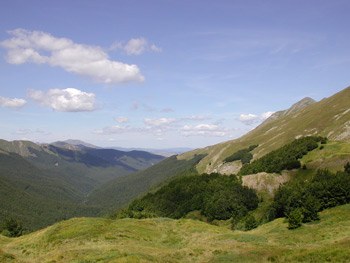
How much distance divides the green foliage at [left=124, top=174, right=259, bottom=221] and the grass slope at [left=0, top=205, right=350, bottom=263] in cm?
4058

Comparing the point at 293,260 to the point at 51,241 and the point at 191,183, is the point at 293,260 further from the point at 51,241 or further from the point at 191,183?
the point at 191,183

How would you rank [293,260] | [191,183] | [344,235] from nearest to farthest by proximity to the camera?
[293,260]
[344,235]
[191,183]

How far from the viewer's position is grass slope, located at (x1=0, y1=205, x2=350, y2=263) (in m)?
38.7

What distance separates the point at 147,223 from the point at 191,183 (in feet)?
306

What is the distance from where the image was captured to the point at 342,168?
3780 inches

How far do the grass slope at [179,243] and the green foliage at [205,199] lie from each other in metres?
40.6

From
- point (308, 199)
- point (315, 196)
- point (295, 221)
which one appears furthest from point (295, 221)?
point (315, 196)

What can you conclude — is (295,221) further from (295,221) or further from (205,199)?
(205,199)

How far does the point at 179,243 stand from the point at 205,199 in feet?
238

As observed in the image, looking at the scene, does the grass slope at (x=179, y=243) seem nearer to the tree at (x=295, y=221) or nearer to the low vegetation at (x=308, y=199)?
the tree at (x=295, y=221)

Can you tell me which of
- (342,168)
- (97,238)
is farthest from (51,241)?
(342,168)

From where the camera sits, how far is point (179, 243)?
174 feet

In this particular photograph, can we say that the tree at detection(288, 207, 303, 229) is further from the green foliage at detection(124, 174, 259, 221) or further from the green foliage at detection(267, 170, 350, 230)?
the green foliage at detection(124, 174, 259, 221)

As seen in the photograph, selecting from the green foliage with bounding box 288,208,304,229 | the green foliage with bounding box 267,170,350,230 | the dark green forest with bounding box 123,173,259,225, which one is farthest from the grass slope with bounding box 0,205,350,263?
the dark green forest with bounding box 123,173,259,225
